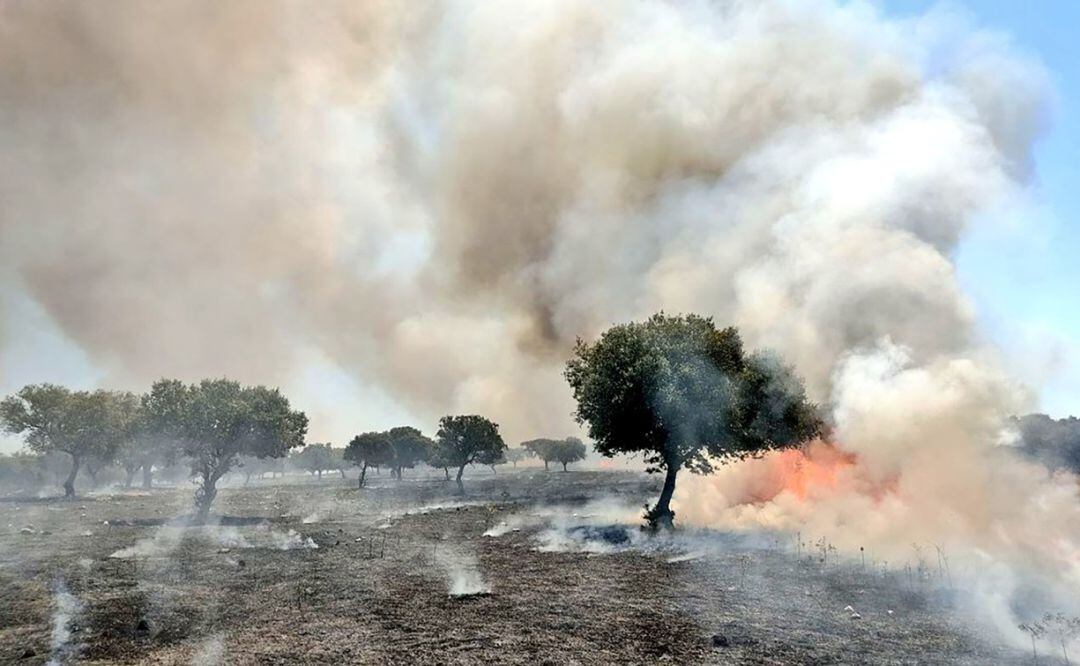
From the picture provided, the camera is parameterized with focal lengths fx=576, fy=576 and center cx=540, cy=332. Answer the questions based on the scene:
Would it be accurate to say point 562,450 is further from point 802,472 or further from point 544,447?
point 802,472

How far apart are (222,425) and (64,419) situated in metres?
43.3

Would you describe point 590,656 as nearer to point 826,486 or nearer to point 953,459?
point 953,459

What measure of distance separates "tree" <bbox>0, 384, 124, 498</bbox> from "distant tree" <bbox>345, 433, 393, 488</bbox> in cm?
3975

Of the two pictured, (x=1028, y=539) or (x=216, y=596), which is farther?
(x=1028, y=539)

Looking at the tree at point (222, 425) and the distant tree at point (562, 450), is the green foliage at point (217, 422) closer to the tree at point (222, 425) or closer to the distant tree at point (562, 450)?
the tree at point (222, 425)

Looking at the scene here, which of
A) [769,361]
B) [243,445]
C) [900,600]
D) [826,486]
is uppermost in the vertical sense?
[769,361]

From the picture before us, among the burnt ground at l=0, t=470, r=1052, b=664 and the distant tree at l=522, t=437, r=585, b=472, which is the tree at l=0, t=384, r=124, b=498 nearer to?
the burnt ground at l=0, t=470, r=1052, b=664

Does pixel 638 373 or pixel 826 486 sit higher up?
pixel 638 373

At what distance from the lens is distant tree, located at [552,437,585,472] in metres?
150

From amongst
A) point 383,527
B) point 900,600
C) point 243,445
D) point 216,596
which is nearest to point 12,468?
point 243,445

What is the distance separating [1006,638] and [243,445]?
49719 millimetres

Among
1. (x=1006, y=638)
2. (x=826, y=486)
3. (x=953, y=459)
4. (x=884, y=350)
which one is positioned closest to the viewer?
(x=1006, y=638)

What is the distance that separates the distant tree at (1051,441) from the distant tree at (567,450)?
105010 millimetres

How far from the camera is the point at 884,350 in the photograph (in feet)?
122
